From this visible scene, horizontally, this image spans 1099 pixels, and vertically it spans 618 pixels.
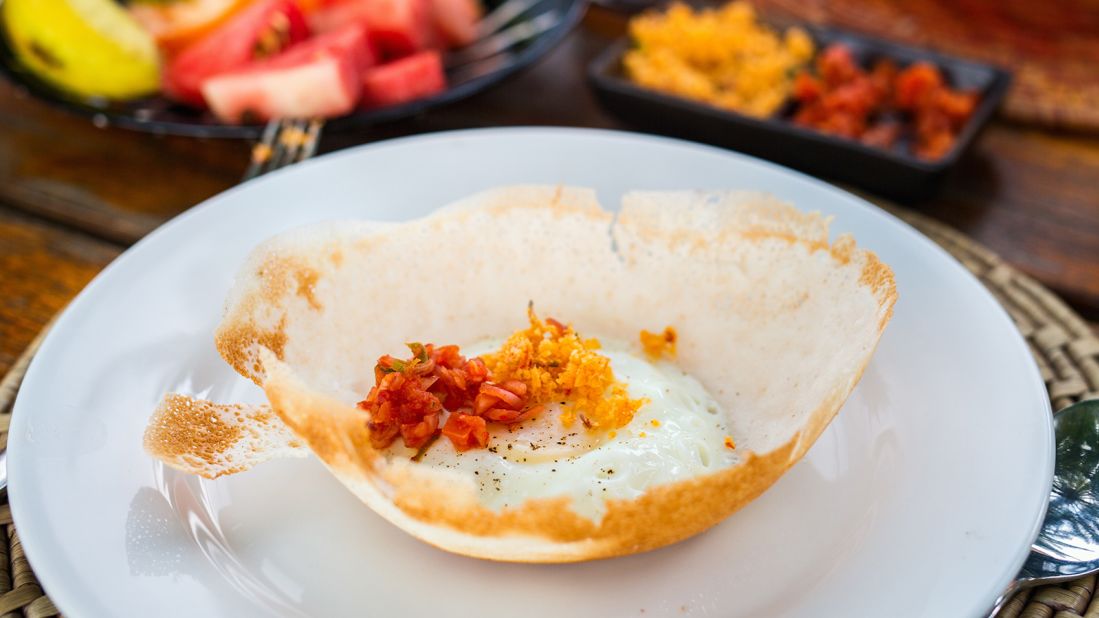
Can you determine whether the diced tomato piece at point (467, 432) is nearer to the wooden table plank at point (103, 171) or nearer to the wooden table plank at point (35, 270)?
the wooden table plank at point (35, 270)

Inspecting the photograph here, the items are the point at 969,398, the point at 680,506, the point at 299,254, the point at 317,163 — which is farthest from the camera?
the point at 317,163

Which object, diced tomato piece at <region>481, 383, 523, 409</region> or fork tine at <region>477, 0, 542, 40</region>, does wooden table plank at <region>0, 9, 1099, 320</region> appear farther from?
diced tomato piece at <region>481, 383, 523, 409</region>

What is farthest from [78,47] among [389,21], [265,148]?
[389,21]

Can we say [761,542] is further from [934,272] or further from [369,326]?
[369,326]

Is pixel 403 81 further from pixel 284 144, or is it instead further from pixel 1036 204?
pixel 1036 204

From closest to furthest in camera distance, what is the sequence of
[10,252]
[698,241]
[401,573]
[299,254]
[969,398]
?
[401,573], [969,398], [299,254], [698,241], [10,252]

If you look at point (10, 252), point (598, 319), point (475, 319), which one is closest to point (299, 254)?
point (475, 319)
